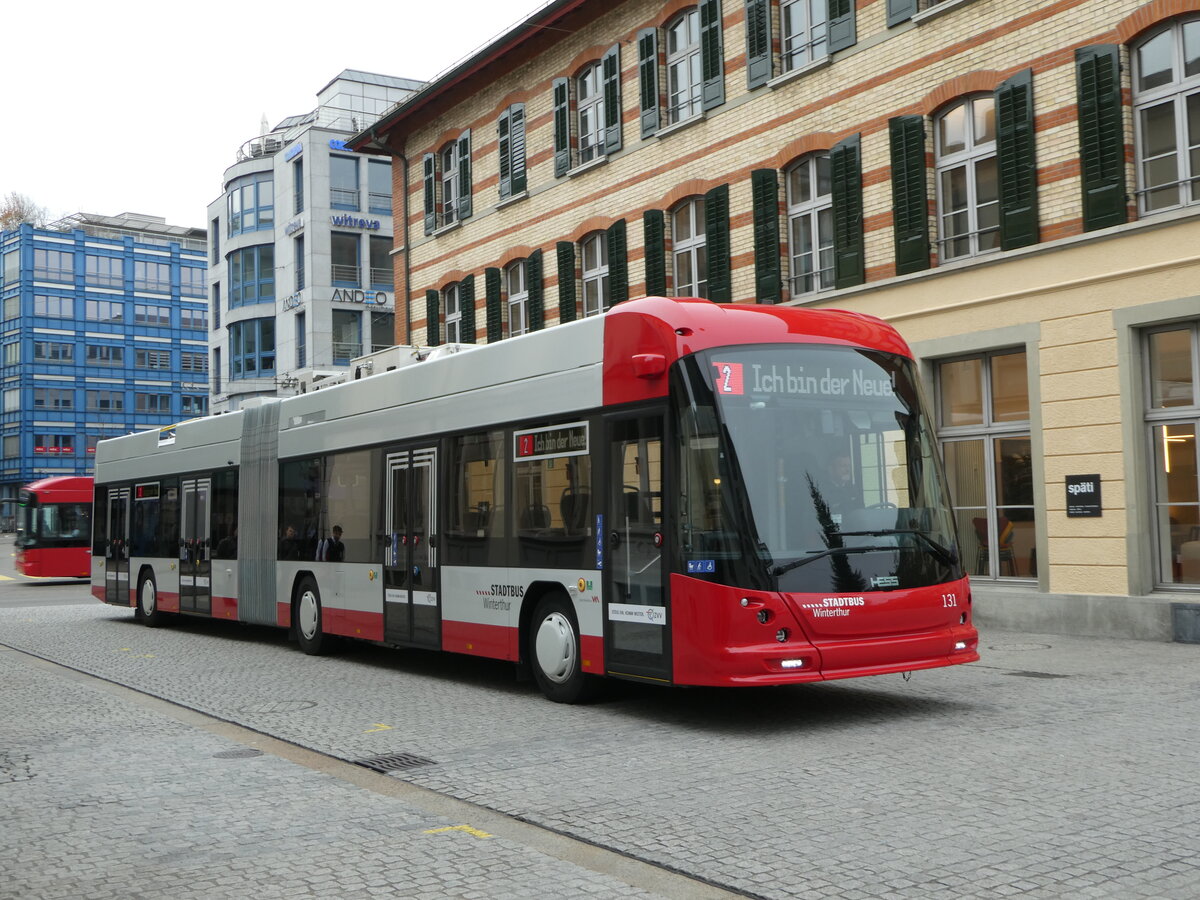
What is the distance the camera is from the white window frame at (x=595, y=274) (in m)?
23.6

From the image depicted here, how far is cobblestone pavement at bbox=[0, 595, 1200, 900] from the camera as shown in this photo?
5.34m

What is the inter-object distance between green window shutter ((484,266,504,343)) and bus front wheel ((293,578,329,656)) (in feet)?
40.0

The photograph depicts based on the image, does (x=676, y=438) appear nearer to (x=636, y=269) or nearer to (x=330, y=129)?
(x=636, y=269)

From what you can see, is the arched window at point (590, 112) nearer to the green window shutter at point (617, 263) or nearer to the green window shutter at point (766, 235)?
the green window shutter at point (617, 263)

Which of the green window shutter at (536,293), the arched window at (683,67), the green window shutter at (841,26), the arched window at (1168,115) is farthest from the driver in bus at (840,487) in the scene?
the green window shutter at (536,293)

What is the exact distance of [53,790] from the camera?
7.34 meters

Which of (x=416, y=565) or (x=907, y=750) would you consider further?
(x=416, y=565)

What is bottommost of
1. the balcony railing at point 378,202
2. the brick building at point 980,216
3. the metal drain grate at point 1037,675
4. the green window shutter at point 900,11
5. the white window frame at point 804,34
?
the metal drain grate at point 1037,675

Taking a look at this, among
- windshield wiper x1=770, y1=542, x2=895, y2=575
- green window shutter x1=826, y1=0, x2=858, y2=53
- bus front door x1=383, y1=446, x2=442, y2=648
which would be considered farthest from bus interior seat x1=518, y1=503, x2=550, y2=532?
green window shutter x1=826, y1=0, x2=858, y2=53

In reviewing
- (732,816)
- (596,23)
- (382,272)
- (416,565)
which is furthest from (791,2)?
(382,272)

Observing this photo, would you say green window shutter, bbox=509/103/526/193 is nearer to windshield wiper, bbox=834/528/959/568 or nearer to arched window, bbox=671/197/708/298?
arched window, bbox=671/197/708/298

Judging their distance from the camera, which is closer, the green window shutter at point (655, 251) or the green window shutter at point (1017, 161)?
the green window shutter at point (1017, 161)

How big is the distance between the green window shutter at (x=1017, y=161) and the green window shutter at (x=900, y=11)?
6.75 ft

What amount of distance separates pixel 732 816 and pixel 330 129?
52.8 m
